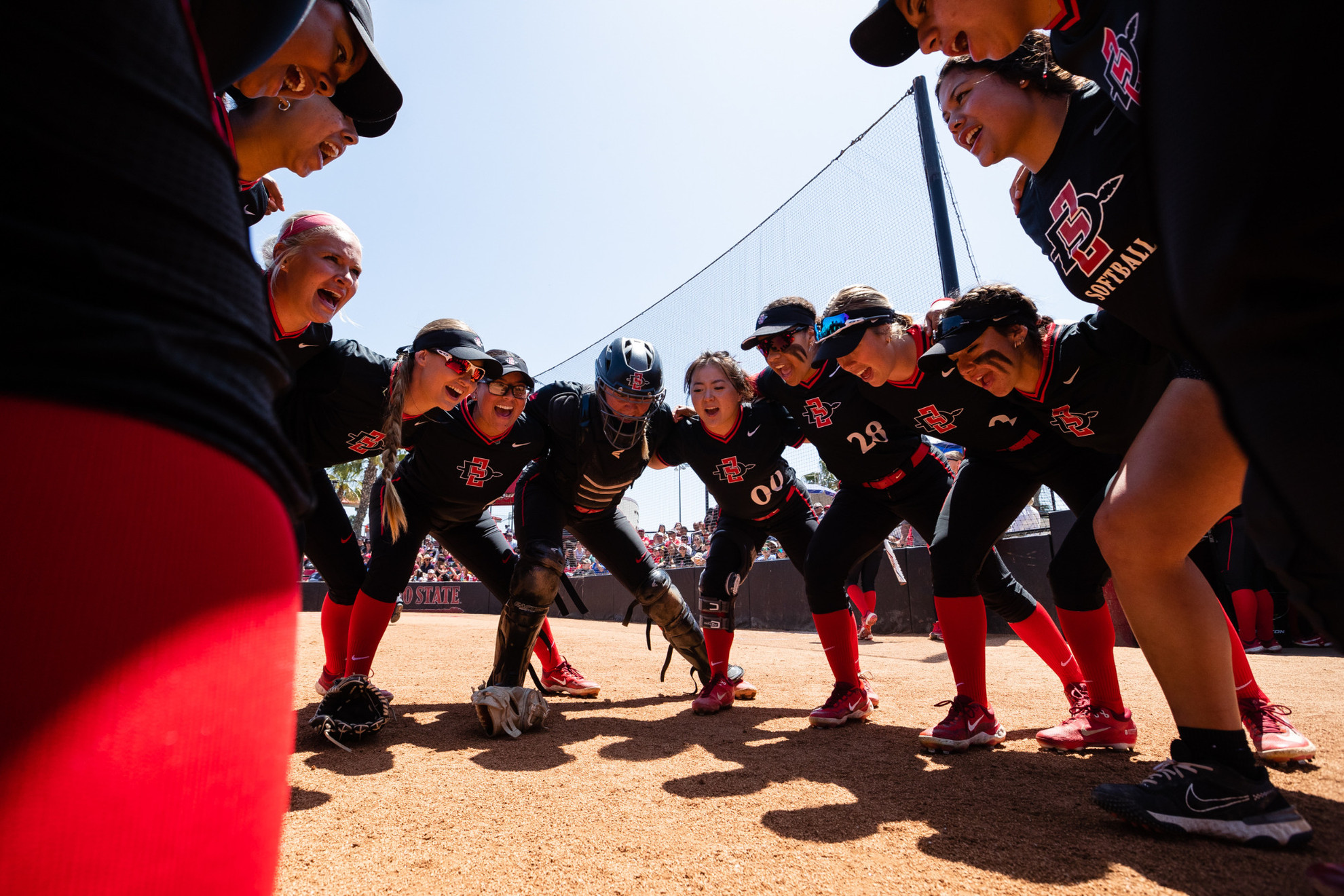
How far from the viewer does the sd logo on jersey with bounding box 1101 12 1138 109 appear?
96 cm

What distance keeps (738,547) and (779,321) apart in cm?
144

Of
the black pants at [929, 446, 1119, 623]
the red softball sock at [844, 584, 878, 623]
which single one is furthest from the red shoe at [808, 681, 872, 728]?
the red softball sock at [844, 584, 878, 623]

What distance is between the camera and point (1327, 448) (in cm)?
57

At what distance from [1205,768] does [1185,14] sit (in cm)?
179

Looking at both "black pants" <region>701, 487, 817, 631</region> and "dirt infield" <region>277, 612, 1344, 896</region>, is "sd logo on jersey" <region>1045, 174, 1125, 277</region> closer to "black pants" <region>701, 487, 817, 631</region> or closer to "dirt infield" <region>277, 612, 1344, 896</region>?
"dirt infield" <region>277, 612, 1344, 896</region>

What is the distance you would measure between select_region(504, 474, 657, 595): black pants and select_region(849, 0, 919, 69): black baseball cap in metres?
2.90

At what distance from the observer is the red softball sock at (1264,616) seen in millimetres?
7145

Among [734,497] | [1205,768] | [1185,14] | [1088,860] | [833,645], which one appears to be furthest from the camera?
[734,497]

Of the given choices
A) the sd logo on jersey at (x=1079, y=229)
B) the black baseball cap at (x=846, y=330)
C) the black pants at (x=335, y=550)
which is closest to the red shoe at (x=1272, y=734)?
the sd logo on jersey at (x=1079, y=229)

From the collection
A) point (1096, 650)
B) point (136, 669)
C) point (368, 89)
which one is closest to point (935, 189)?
point (1096, 650)

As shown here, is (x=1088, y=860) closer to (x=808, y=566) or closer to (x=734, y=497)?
(x=808, y=566)

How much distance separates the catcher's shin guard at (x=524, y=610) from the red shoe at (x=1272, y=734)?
287 cm

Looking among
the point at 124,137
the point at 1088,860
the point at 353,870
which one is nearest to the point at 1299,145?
the point at 124,137

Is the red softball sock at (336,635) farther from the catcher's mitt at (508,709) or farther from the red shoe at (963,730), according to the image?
the red shoe at (963,730)
